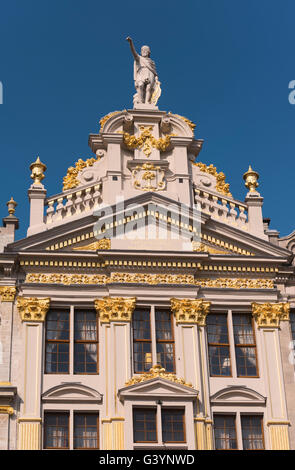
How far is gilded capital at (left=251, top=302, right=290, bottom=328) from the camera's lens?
31531mm

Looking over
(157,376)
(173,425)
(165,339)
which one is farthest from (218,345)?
(173,425)

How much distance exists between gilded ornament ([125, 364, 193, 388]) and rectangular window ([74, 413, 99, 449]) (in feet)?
4.97

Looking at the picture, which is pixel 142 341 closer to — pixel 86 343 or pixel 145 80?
pixel 86 343

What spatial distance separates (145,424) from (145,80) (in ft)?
42.4

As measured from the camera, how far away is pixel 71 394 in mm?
29500

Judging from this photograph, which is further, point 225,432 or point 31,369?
point 225,432

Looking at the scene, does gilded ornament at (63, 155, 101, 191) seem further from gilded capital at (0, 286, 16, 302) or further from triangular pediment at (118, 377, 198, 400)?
triangular pediment at (118, 377, 198, 400)

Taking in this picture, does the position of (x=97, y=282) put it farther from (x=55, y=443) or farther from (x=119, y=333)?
(x=55, y=443)

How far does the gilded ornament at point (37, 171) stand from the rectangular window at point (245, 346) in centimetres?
793

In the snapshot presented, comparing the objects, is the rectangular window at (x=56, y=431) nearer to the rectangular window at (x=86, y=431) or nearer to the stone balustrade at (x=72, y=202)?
the rectangular window at (x=86, y=431)

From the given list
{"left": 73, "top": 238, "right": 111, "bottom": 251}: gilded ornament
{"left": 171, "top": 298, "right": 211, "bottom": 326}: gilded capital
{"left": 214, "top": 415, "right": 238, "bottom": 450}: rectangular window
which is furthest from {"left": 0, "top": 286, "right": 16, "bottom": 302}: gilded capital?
{"left": 214, "top": 415, "right": 238, "bottom": 450}: rectangular window
